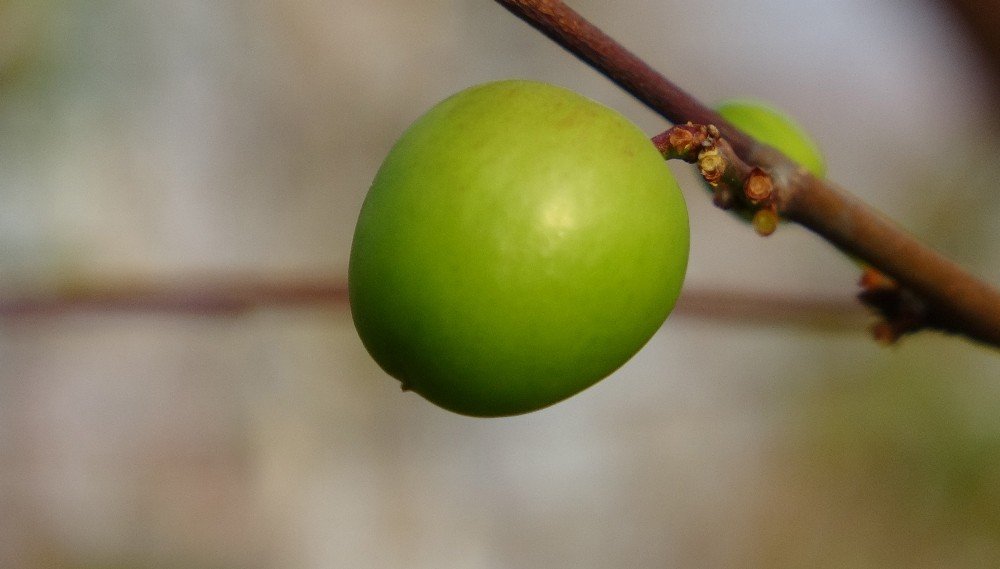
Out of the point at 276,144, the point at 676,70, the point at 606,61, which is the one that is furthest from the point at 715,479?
the point at 606,61

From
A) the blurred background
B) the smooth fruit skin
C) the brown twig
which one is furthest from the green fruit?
the blurred background

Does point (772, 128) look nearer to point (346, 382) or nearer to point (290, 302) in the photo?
point (290, 302)

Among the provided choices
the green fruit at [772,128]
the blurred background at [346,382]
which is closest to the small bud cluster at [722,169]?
the green fruit at [772,128]

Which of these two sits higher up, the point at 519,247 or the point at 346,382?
Result: the point at 346,382

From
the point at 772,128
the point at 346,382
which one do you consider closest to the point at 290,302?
the point at 772,128

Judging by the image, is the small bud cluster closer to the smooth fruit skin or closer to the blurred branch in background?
the smooth fruit skin

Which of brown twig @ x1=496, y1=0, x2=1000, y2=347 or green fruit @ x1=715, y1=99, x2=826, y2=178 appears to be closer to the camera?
brown twig @ x1=496, y1=0, x2=1000, y2=347

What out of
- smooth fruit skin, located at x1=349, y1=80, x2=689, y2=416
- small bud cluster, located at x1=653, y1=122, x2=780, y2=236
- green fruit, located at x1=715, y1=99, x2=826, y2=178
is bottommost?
smooth fruit skin, located at x1=349, y1=80, x2=689, y2=416

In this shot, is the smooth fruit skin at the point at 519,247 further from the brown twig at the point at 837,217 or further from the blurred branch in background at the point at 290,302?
the blurred branch in background at the point at 290,302
